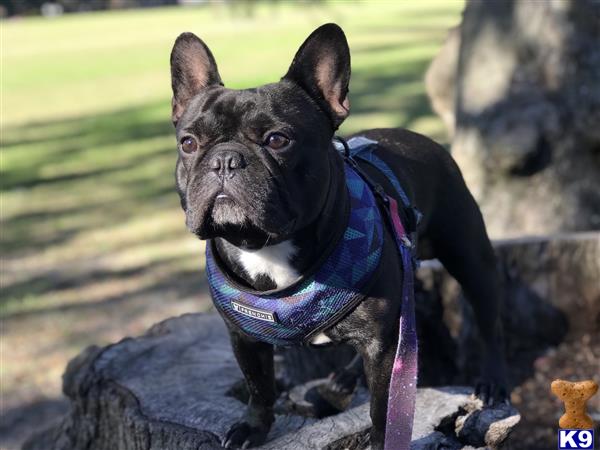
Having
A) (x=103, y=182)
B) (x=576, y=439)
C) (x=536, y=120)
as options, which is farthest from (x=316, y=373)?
(x=103, y=182)

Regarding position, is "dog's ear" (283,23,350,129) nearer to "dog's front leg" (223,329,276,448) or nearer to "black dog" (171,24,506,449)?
"black dog" (171,24,506,449)

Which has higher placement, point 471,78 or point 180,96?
point 180,96

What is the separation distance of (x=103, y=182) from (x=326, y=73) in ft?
26.8

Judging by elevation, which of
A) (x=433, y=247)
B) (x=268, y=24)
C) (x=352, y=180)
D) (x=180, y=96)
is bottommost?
(x=268, y=24)

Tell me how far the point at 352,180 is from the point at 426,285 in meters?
1.68

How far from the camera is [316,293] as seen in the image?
9.08ft

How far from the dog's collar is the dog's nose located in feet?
1.49

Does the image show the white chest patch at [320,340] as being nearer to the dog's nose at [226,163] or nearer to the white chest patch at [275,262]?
the white chest patch at [275,262]

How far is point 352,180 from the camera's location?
3.00m

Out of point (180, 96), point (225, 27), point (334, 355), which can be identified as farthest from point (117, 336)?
point (225, 27)

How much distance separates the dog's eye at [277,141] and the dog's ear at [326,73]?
0.95 ft

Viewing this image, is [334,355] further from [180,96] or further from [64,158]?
[64,158]

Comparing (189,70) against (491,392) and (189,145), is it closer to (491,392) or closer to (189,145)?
(189,145)

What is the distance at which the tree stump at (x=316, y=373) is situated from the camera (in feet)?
10.6
